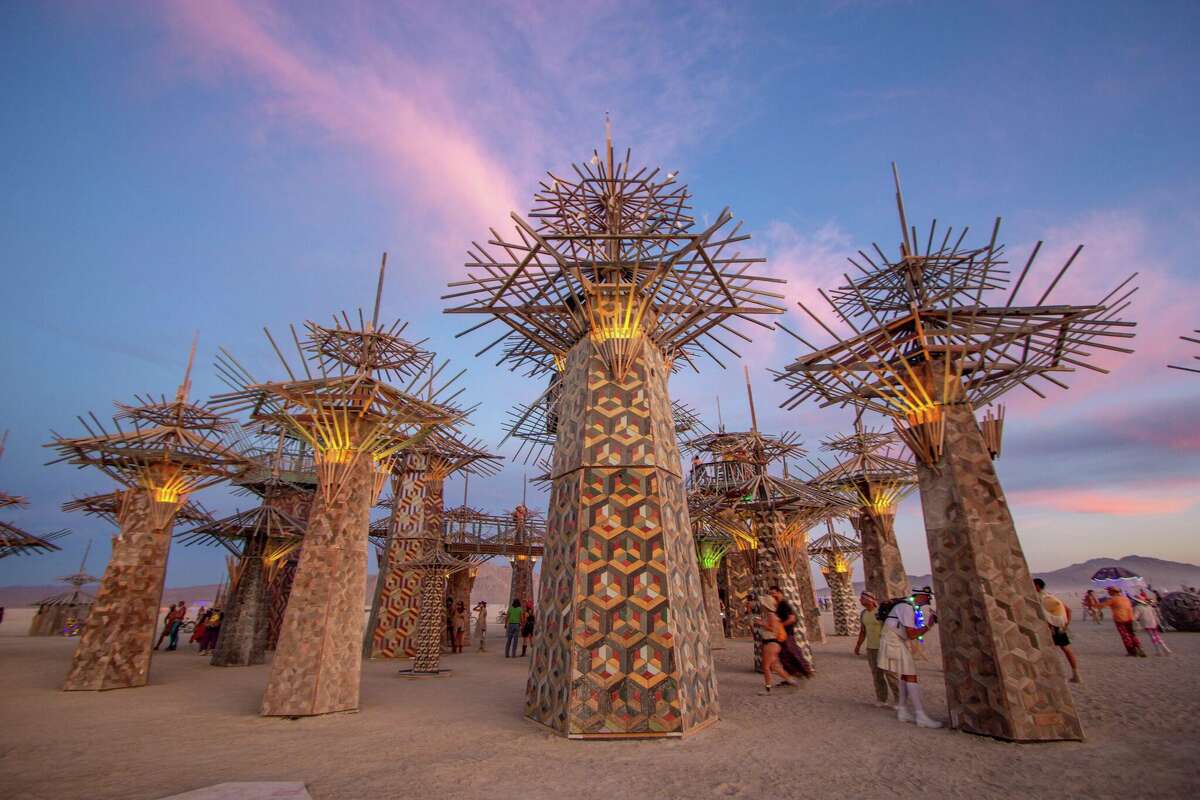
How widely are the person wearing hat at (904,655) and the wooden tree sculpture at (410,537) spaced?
13107 mm

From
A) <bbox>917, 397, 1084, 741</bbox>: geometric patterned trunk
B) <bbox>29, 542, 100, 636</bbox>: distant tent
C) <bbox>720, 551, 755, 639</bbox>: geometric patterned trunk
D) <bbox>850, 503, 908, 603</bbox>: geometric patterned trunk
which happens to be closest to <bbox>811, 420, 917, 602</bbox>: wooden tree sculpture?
<bbox>850, 503, 908, 603</bbox>: geometric patterned trunk

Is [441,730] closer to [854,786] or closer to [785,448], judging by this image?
[854,786]

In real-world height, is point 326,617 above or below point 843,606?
above

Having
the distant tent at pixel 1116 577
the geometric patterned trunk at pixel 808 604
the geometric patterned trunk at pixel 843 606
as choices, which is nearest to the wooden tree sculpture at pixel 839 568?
the geometric patterned trunk at pixel 843 606

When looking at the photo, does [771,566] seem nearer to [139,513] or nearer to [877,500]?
[877,500]

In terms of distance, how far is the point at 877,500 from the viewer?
18844 mm

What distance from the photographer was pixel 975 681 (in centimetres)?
628

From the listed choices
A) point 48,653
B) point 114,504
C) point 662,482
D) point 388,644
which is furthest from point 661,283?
point 48,653

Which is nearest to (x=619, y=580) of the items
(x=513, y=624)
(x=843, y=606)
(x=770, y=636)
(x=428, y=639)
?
(x=770, y=636)

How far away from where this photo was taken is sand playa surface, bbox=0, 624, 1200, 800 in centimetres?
466

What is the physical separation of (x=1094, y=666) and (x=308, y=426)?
16674 millimetres

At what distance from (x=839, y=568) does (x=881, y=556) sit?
9.89m

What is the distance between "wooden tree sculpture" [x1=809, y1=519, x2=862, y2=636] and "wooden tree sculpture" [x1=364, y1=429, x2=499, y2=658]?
1814 centimetres

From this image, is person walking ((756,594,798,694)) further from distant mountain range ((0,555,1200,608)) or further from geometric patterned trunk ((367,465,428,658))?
distant mountain range ((0,555,1200,608))
